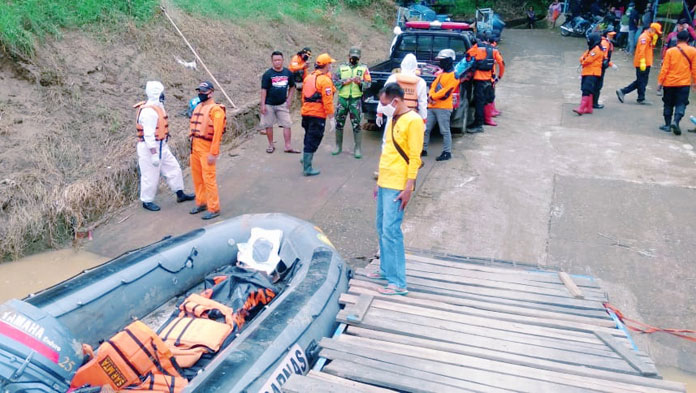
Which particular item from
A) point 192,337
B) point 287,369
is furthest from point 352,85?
point 287,369

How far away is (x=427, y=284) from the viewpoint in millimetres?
4375

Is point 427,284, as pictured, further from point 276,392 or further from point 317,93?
point 317,93

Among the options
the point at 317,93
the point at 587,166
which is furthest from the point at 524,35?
the point at 317,93

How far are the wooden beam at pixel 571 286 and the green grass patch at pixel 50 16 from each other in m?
7.84

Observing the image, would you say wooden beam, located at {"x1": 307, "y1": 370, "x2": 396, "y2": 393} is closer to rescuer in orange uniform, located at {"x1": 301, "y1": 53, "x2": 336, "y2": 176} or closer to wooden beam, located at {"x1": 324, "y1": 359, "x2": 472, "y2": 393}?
wooden beam, located at {"x1": 324, "y1": 359, "x2": 472, "y2": 393}

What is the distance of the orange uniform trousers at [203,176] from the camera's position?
6277mm

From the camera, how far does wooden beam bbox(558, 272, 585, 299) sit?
13.7ft

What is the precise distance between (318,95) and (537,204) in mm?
3244

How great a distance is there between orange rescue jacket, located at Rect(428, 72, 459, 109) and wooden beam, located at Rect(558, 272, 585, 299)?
4.05m

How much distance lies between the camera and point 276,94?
8148 millimetres

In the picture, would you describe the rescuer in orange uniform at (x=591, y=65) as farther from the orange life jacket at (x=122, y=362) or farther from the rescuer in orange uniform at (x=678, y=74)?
the orange life jacket at (x=122, y=362)

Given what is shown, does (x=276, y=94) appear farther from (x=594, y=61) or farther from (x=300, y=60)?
(x=594, y=61)

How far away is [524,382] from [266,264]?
2507 millimetres

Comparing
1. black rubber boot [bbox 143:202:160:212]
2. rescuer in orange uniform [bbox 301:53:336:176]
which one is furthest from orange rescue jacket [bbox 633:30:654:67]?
black rubber boot [bbox 143:202:160:212]
